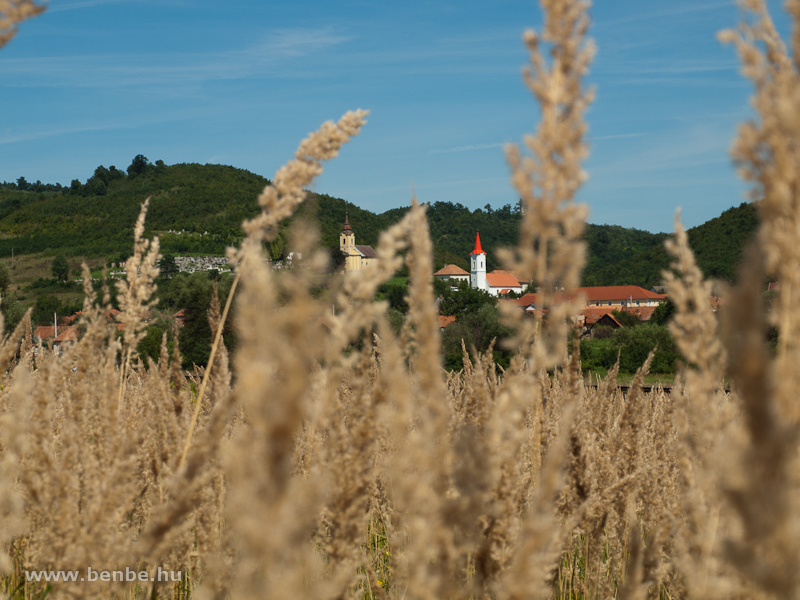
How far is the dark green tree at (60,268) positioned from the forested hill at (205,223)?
3.36 meters

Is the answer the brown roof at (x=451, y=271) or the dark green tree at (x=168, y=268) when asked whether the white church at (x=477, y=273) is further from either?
the dark green tree at (x=168, y=268)

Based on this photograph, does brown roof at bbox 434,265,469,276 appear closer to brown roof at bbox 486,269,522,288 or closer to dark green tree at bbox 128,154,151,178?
brown roof at bbox 486,269,522,288

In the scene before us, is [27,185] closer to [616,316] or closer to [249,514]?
[616,316]

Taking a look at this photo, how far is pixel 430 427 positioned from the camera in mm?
989

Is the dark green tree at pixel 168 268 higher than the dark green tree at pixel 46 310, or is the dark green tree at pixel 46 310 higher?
the dark green tree at pixel 168 268

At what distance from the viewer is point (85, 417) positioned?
6.04ft

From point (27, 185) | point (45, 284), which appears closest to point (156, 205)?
point (45, 284)

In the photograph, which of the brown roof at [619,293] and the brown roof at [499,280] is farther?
the brown roof at [499,280]

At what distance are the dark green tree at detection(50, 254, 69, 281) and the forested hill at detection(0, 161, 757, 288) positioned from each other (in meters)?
3.36

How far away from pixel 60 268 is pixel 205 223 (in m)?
30.9

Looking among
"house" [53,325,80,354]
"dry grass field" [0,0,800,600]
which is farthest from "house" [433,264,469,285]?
"dry grass field" [0,0,800,600]

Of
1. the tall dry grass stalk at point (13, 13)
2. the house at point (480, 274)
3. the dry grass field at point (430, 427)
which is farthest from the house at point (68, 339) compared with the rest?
the house at point (480, 274)

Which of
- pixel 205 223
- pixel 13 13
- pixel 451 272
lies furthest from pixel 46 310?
pixel 451 272

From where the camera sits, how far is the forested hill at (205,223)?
81.1m
